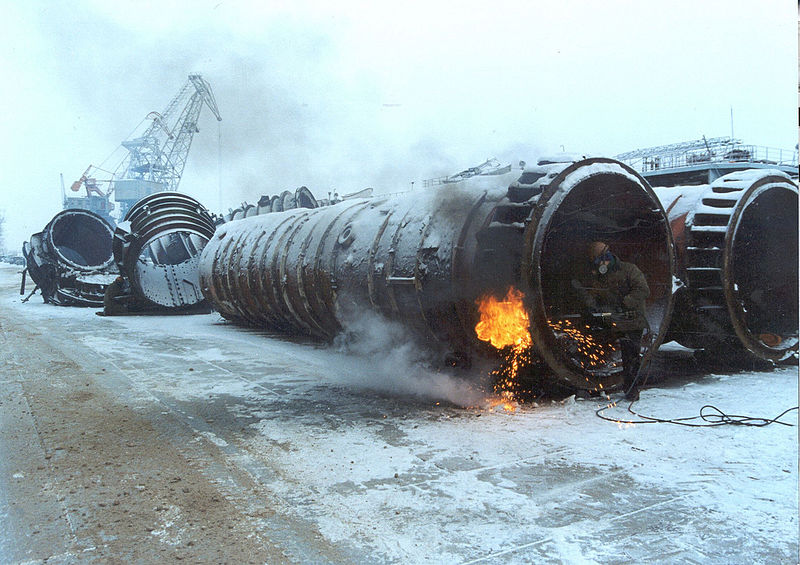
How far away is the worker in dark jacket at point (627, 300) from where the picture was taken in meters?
5.34

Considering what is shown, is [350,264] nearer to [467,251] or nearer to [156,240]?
[467,251]

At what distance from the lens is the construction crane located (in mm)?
6191

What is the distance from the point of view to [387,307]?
19.9 feet

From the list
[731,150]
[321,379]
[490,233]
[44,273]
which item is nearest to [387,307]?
[321,379]

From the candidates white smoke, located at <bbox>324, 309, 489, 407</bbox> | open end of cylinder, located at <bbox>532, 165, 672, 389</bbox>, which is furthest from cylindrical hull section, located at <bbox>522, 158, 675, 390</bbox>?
white smoke, located at <bbox>324, 309, 489, 407</bbox>

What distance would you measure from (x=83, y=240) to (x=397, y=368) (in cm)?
1623

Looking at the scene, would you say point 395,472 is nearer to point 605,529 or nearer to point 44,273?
point 605,529

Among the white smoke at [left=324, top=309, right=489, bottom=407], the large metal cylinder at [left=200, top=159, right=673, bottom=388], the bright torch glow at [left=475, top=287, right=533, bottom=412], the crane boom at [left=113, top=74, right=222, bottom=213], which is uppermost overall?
the crane boom at [left=113, top=74, right=222, bottom=213]

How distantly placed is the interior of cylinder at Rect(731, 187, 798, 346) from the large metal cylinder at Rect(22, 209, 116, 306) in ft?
48.1

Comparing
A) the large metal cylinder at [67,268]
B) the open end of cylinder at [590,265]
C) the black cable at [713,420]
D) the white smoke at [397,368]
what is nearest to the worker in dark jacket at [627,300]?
the open end of cylinder at [590,265]

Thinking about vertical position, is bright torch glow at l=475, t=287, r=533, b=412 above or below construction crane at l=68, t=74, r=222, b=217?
below

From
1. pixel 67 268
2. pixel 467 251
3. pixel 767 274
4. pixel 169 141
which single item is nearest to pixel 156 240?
pixel 67 268

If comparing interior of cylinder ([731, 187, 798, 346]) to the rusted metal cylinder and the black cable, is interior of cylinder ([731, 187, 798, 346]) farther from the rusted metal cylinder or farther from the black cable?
the black cable

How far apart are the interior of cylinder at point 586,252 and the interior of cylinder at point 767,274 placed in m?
1.12
